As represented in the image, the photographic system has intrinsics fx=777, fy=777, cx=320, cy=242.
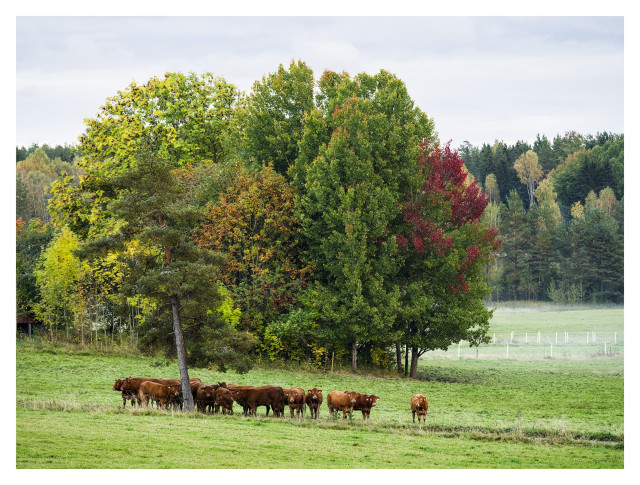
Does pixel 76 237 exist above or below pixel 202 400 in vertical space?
above

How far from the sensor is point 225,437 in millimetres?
18062

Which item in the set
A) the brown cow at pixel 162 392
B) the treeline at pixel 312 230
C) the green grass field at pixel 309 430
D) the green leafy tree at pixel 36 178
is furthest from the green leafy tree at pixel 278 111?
the brown cow at pixel 162 392

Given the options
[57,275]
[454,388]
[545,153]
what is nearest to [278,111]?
[57,275]

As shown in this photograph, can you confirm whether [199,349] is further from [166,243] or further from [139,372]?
[139,372]

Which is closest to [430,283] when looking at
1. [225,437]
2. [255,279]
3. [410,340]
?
[410,340]

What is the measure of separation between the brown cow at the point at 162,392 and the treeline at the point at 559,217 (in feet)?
71.7

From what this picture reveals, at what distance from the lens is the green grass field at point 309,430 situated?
54.9ft

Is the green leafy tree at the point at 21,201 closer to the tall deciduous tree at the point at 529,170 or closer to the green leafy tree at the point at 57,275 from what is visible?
the green leafy tree at the point at 57,275

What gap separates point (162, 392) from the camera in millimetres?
21938

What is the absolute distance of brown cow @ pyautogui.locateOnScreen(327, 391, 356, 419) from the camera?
2184 centimetres
